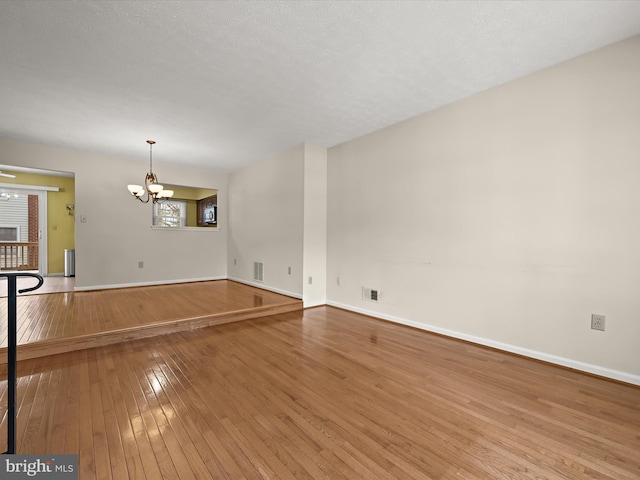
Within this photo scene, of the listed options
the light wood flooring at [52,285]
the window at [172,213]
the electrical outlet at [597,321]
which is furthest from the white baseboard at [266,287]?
the electrical outlet at [597,321]

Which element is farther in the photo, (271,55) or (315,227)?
(315,227)

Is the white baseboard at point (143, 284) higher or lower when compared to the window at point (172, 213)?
lower

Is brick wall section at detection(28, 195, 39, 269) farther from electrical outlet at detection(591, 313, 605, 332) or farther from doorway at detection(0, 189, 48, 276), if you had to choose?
electrical outlet at detection(591, 313, 605, 332)

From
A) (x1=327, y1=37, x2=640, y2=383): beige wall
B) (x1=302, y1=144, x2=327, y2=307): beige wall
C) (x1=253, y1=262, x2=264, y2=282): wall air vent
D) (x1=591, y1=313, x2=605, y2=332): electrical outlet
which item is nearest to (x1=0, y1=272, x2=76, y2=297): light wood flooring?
Result: (x1=253, y1=262, x2=264, y2=282): wall air vent

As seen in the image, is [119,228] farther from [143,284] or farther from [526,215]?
[526,215]

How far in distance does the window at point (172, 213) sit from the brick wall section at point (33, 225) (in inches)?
102

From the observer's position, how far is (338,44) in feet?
7.59

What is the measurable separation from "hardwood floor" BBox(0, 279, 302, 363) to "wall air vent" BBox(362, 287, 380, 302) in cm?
101

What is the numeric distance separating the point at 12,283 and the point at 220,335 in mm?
2271

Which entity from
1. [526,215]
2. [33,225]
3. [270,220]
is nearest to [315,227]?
[270,220]

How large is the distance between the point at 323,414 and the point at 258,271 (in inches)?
164

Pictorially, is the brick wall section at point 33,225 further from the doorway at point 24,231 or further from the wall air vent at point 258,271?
the wall air vent at point 258,271

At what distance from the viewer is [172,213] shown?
318 inches

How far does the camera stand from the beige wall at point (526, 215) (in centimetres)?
233
